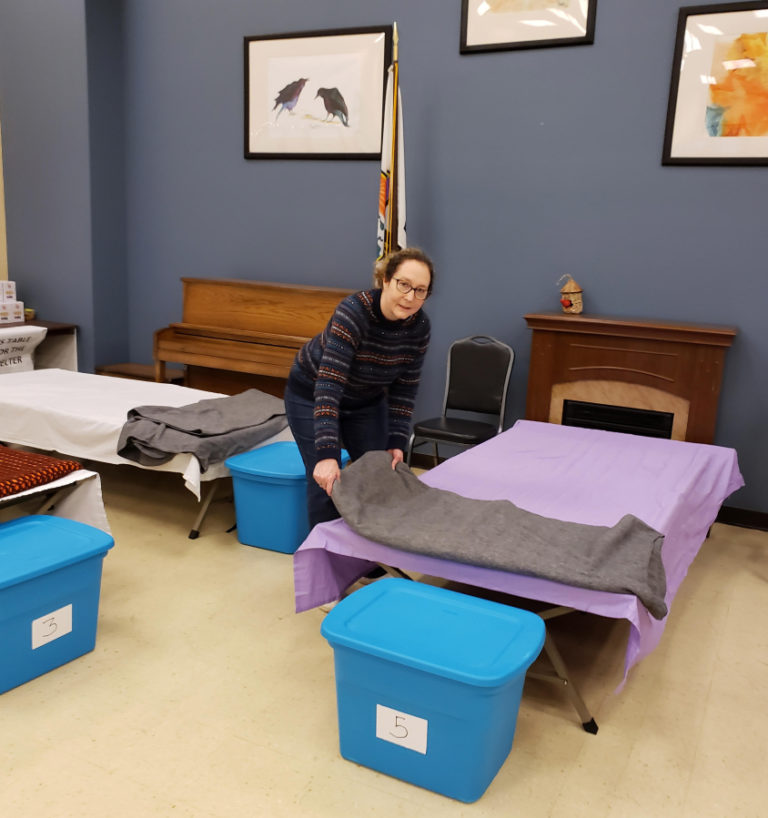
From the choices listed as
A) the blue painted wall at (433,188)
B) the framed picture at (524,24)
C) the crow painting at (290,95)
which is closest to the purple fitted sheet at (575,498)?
the blue painted wall at (433,188)

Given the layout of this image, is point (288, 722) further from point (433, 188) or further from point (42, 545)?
point (433, 188)

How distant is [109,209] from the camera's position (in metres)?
5.02

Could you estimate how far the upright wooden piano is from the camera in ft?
14.0

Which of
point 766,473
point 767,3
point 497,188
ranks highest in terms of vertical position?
point 767,3

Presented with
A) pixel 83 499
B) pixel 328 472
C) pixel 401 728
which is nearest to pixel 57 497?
pixel 83 499

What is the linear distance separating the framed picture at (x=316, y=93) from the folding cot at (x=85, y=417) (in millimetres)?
1639

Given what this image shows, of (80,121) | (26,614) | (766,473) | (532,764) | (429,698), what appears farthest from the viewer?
(80,121)

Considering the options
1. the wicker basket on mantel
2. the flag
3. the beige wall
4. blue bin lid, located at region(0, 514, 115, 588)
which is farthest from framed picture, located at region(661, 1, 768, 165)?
the beige wall

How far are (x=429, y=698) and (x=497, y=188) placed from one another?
2986 millimetres

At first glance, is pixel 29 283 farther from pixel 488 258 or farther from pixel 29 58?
pixel 488 258

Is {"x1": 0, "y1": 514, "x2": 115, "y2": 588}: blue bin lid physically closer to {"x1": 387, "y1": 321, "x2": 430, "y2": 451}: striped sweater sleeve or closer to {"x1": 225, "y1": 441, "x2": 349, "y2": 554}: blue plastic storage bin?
{"x1": 225, "y1": 441, "x2": 349, "y2": 554}: blue plastic storage bin

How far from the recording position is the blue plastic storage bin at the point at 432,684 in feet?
5.10

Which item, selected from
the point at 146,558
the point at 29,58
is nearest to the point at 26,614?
the point at 146,558

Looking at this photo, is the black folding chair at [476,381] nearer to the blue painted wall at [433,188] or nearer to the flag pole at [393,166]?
the blue painted wall at [433,188]
